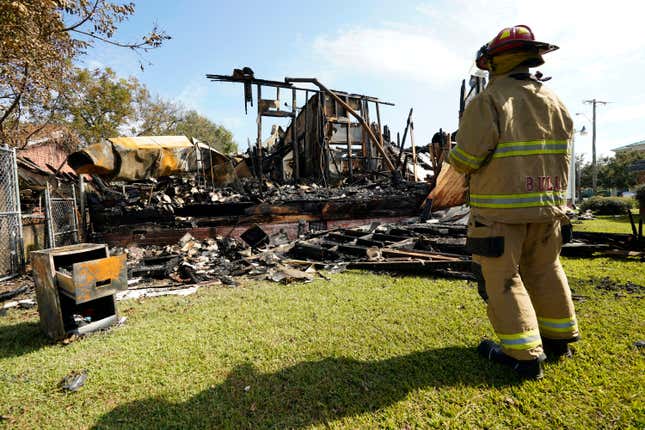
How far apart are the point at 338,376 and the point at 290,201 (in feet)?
21.4

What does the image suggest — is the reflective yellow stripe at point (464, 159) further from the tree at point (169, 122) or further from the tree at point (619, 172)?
the tree at point (619, 172)

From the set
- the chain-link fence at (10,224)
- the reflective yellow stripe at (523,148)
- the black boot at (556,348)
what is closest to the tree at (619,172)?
the black boot at (556,348)

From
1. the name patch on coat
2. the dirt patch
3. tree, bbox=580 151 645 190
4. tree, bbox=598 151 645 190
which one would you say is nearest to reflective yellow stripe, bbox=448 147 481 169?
the name patch on coat

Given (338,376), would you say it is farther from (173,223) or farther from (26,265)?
(173,223)

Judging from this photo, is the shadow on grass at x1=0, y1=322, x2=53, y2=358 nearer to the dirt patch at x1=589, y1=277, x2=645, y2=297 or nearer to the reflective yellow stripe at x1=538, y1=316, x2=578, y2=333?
the reflective yellow stripe at x1=538, y1=316, x2=578, y2=333

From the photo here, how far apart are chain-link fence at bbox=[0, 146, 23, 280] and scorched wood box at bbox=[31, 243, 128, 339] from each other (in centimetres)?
310

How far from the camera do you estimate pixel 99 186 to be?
27.4 ft

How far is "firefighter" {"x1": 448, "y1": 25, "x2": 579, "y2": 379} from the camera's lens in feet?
6.59

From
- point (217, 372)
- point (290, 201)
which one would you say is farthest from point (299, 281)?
point (290, 201)

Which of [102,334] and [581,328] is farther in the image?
[102,334]

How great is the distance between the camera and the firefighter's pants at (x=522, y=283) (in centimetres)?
198

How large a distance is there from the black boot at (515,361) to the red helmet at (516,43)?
2.08 meters

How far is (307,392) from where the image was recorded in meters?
2.05

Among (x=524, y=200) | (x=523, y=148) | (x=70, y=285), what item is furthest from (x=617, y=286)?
(x=70, y=285)
